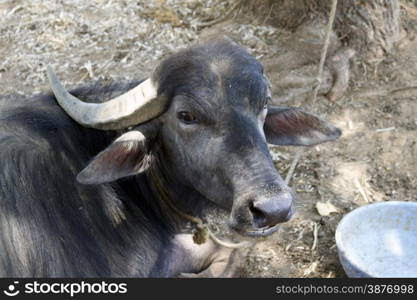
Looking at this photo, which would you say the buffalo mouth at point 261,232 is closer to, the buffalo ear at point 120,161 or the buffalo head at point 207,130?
the buffalo head at point 207,130

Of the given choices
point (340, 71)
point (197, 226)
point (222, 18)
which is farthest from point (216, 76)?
point (222, 18)

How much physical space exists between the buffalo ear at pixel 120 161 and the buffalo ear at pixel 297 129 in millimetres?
920

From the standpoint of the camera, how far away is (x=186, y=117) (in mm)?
3520

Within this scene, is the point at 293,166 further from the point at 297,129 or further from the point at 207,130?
the point at 207,130

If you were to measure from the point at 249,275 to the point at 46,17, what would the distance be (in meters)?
5.26

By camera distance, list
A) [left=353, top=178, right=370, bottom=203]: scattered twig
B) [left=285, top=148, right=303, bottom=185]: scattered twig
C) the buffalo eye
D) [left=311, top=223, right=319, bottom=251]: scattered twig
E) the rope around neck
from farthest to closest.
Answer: [left=285, top=148, right=303, bottom=185]: scattered twig, [left=353, top=178, right=370, bottom=203]: scattered twig, [left=311, top=223, right=319, bottom=251]: scattered twig, the rope around neck, the buffalo eye

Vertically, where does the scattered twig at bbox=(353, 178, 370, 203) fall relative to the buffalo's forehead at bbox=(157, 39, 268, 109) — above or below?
below

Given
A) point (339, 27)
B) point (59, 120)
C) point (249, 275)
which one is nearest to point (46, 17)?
point (339, 27)

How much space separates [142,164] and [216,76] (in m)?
0.78

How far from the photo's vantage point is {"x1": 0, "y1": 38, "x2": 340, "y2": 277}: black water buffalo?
333 centimetres

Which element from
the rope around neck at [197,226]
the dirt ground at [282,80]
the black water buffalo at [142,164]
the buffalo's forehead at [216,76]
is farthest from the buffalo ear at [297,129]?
the rope around neck at [197,226]

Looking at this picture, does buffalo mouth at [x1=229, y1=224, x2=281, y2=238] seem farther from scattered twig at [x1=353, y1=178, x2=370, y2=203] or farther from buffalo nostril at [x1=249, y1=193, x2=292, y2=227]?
scattered twig at [x1=353, y1=178, x2=370, y2=203]

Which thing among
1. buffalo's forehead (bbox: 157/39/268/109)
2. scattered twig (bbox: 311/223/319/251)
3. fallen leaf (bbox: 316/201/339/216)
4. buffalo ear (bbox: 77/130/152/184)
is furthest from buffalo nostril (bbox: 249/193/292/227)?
fallen leaf (bbox: 316/201/339/216)

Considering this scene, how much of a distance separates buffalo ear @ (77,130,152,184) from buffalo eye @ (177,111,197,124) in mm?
325
